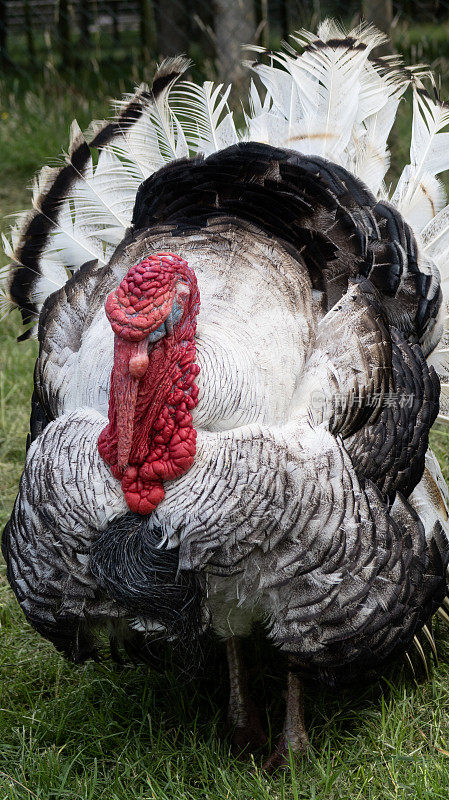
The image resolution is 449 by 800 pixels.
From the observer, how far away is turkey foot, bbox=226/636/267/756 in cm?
330

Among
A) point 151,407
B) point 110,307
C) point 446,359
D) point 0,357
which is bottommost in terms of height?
point 0,357

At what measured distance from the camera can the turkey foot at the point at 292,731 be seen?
318 cm

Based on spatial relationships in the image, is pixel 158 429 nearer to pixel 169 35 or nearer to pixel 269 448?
pixel 269 448

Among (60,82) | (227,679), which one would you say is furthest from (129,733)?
(60,82)

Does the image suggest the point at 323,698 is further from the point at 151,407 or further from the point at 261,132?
Answer: the point at 261,132

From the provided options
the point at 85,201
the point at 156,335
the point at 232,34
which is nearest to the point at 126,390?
the point at 156,335

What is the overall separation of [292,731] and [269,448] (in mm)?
1165

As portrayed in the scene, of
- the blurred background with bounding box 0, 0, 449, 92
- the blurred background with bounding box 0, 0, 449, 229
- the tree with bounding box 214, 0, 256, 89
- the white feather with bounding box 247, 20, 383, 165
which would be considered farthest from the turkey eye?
the tree with bounding box 214, 0, 256, 89

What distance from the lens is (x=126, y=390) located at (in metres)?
2.57

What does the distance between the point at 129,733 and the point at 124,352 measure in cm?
149

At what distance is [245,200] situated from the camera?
3.27m

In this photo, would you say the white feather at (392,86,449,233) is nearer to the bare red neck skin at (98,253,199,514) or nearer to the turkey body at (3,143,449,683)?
the turkey body at (3,143,449,683)

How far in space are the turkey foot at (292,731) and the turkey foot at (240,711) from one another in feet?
0.35

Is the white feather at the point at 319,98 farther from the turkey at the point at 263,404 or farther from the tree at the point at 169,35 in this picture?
the tree at the point at 169,35
